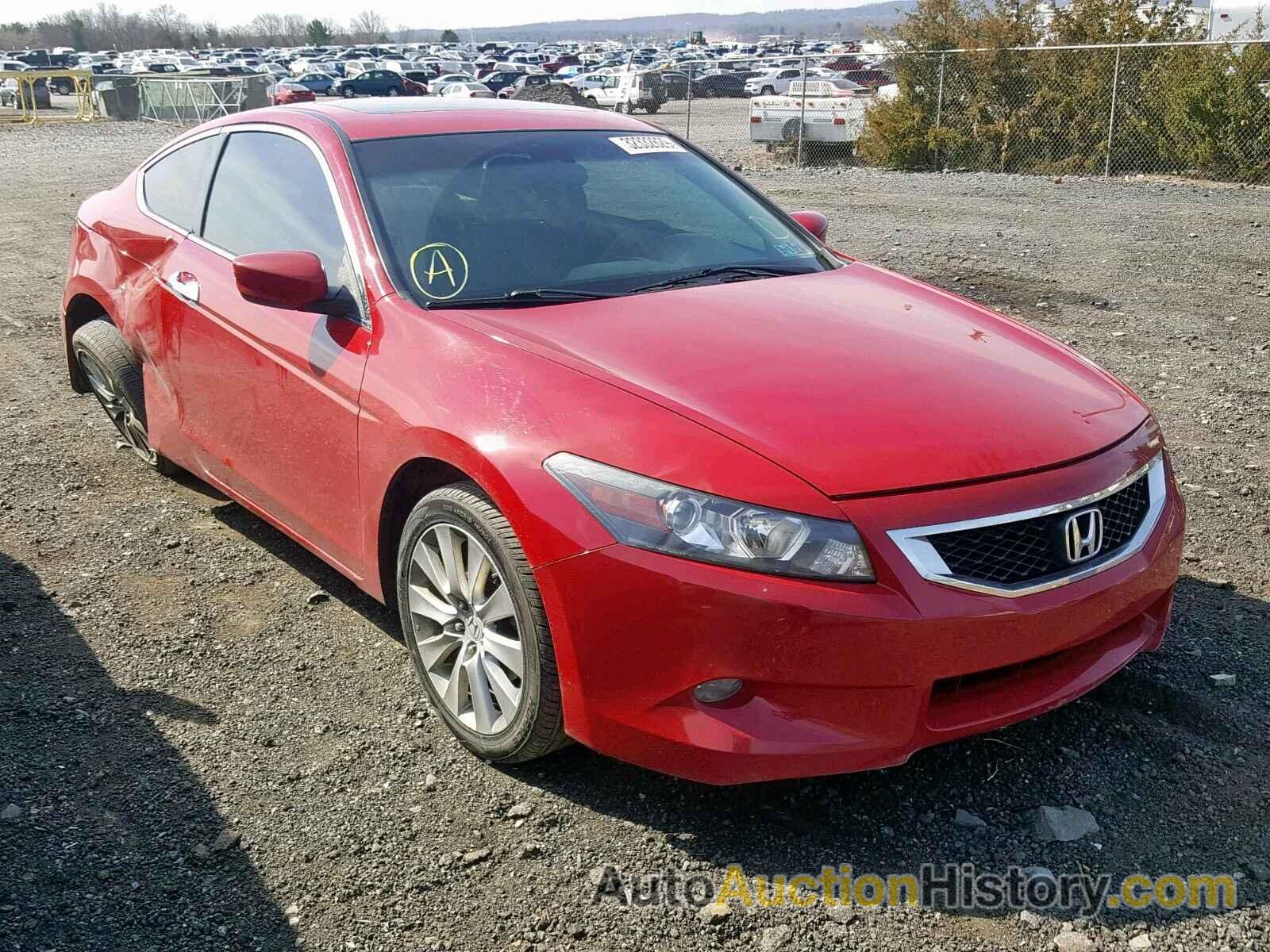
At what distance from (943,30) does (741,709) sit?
1908 centimetres

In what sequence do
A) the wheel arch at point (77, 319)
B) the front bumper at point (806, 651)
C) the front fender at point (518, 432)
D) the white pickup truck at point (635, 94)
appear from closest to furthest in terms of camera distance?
1. the front bumper at point (806, 651)
2. the front fender at point (518, 432)
3. the wheel arch at point (77, 319)
4. the white pickup truck at point (635, 94)

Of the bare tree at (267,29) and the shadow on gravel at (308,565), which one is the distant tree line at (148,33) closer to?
the bare tree at (267,29)

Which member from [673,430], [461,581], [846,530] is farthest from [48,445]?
[846,530]

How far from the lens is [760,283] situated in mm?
3850

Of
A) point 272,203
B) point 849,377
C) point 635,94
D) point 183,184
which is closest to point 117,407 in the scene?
point 183,184

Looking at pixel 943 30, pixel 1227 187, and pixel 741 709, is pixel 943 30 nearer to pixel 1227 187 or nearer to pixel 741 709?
pixel 1227 187

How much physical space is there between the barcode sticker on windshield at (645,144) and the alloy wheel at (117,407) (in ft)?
7.69

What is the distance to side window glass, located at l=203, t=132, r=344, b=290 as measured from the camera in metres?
3.78

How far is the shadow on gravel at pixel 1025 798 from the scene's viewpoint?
2822mm

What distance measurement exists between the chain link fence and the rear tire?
15.3m

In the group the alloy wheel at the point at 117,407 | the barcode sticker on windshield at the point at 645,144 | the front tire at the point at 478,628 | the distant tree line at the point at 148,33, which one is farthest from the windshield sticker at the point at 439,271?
the distant tree line at the point at 148,33

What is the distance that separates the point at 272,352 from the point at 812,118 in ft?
59.6

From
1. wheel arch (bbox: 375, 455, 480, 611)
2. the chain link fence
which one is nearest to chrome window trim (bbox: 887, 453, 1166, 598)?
wheel arch (bbox: 375, 455, 480, 611)

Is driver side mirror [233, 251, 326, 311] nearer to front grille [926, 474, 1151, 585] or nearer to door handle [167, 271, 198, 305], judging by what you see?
door handle [167, 271, 198, 305]
